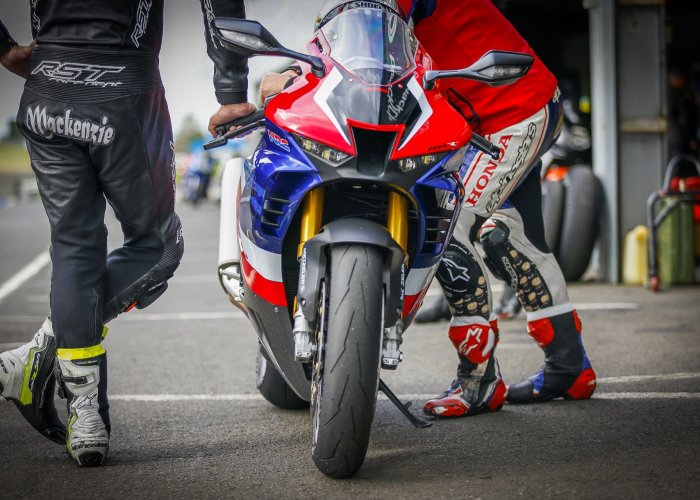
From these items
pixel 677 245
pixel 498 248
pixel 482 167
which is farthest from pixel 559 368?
pixel 677 245

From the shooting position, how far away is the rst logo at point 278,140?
10.1ft

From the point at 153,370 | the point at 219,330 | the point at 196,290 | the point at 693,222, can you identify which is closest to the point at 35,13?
the point at 153,370

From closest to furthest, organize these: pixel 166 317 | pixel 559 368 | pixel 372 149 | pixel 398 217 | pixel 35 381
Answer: pixel 372 149 → pixel 398 217 → pixel 35 381 → pixel 559 368 → pixel 166 317

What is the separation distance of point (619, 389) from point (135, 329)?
3.70 m

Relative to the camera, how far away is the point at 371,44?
319cm

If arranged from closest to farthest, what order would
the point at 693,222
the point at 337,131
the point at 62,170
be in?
1. the point at 337,131
2. the point at 62,170
3. the point at 693,222

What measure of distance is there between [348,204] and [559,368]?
1528mm

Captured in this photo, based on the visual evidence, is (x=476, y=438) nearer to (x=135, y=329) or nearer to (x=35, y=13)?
(x=35, y=13)

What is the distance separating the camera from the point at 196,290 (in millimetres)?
9289

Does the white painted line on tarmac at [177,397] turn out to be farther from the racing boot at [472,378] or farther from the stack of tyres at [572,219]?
the stack of tyres at [572,219]

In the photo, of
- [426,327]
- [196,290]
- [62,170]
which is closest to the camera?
[62,170]

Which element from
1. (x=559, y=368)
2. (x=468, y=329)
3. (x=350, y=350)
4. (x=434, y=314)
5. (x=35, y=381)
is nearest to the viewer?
(x=350, y=350)

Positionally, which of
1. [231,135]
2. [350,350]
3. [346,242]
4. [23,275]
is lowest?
[23,275]

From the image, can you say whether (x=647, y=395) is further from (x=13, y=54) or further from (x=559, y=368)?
(x=13, y=54)
